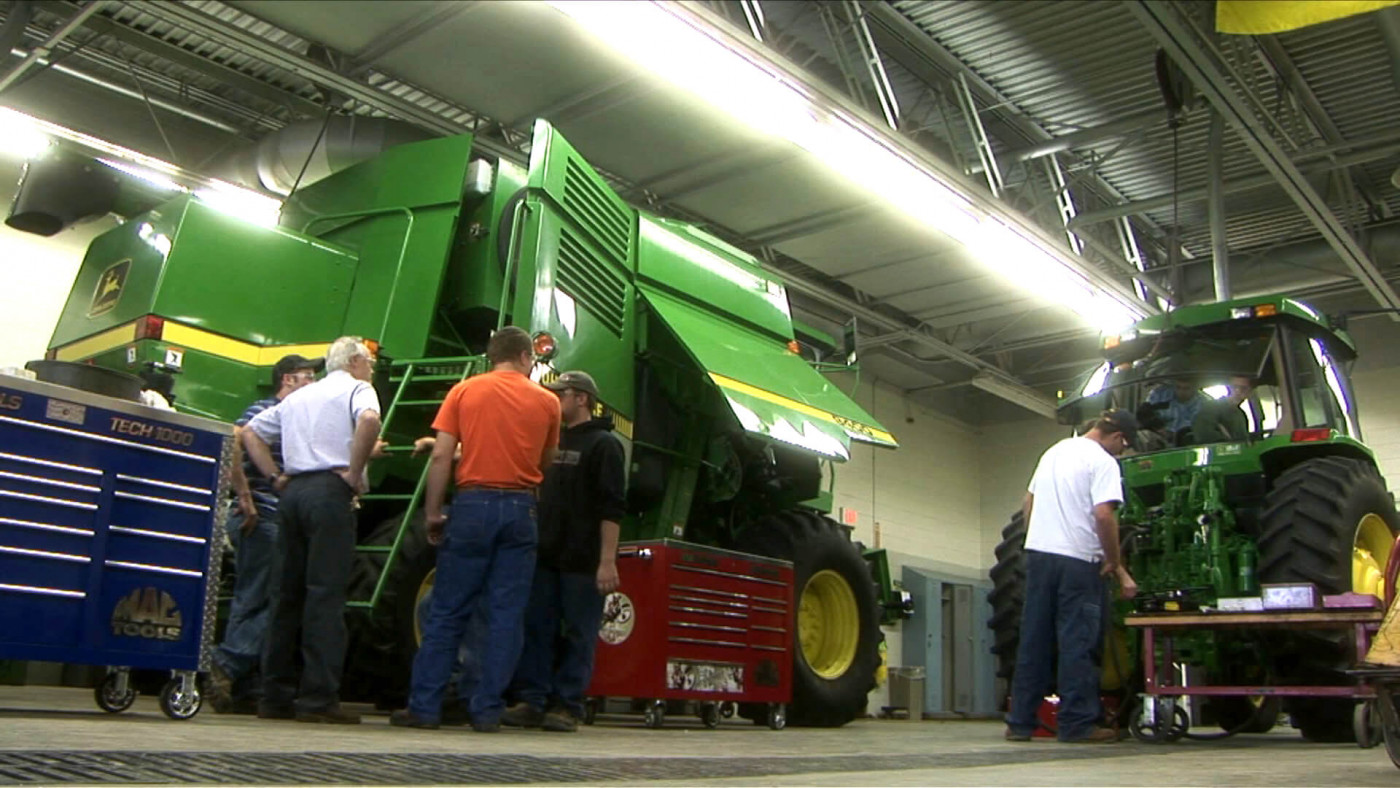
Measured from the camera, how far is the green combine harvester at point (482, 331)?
6230mm

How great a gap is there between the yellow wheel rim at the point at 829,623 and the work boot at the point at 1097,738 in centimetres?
232

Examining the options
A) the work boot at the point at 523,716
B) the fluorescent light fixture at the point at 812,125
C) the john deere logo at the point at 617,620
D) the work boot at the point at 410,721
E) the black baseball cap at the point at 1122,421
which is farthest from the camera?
the fluorescent light fixture at the point at 812,125

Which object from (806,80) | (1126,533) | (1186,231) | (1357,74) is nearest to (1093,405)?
Result: (1126,533)

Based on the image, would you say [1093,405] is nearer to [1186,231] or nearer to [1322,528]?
[1322,528]

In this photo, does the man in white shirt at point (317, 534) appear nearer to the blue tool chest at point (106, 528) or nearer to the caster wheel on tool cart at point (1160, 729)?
the blue tool chest at point (106, 528)

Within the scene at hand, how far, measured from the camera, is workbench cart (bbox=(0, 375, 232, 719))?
4129 millimetres

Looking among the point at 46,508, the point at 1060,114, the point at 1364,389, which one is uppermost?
the point at 1060,114

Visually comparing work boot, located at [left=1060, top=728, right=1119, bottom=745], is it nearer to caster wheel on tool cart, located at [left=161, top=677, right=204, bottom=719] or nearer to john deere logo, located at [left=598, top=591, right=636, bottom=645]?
john deere logo, located at [left=598, top=591, right=636, bottom=645]

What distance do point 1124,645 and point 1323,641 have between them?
3.42ft

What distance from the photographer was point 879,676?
8.62m

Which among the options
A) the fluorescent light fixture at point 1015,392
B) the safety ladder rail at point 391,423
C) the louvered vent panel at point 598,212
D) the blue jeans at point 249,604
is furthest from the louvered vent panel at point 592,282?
the fluorescent light fixture at point 1015,392

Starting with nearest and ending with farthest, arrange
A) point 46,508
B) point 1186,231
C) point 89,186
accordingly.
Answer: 1. point 46,508
2. point 89,186
3. point 1186,231

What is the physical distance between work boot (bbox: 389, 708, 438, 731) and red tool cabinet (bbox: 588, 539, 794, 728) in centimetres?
160

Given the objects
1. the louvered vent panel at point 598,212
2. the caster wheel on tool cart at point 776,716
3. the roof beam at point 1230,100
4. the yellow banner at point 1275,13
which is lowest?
the caster wheel on tool cart at point 776,716
